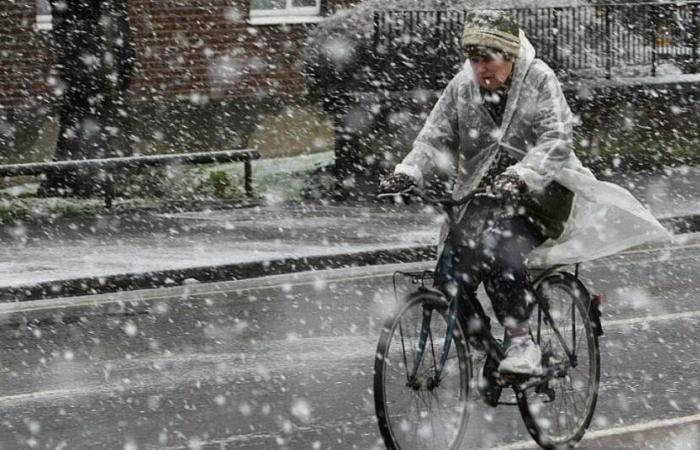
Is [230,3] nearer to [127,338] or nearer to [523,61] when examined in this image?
[127,338]

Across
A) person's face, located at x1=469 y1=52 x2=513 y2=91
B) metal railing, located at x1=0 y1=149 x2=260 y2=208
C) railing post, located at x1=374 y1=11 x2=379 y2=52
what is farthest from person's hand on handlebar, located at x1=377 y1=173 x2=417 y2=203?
railing post, located at x1=374 y1=11 x2=379 y2=52

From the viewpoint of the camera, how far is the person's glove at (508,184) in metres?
5.87

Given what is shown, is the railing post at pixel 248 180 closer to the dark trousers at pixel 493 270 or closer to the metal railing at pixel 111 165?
the metal railing at pixel 111 165

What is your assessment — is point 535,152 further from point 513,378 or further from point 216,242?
point 216,242

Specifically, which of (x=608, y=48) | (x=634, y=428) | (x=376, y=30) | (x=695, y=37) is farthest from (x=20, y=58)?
(x=634, y=428)

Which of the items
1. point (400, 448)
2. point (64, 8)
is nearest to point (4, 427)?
point (400, 448)

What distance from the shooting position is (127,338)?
9750 millimetres

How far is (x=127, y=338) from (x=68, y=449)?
2.91m

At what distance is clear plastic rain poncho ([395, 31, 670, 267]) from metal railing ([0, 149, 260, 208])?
10.3 m

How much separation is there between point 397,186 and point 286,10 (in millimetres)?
16919

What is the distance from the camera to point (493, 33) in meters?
6.19

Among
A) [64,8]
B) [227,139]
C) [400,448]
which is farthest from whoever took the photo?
[227,139]

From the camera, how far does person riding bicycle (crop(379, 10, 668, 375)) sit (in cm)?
616

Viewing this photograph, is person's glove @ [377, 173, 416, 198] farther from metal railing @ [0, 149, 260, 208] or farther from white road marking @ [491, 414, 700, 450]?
metal railing @ [0, 149, 260, 208]
